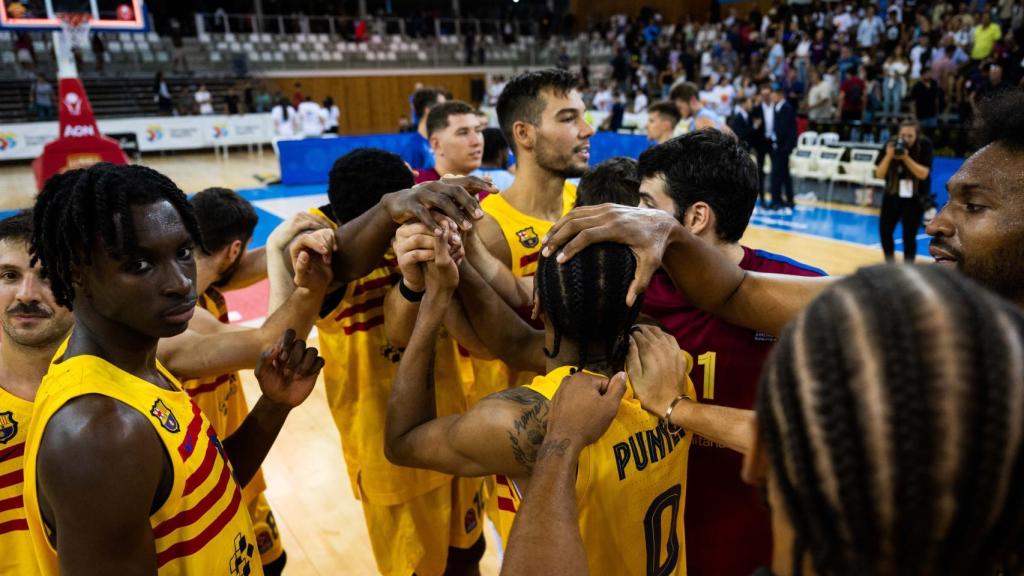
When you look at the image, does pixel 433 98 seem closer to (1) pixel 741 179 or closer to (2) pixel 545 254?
(1) pixel 741 179

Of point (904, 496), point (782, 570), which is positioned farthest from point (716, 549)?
point (904, 496)

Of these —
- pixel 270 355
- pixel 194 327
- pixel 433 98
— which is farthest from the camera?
pixel 433 98

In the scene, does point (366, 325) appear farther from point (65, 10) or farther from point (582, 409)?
point (65, 10)

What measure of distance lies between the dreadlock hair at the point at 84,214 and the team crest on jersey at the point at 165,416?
358 mm

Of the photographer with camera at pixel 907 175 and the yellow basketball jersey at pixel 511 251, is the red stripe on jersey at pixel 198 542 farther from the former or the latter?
the photographer with camera at pixel 907 175

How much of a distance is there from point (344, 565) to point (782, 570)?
3.18m

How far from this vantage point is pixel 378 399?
9.46ft

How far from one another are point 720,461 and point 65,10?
12.8 m

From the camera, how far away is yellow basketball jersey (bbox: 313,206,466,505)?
9.32 ft

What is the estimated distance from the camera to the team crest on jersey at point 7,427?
1935 mm

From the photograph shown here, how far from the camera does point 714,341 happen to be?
218 centimetres

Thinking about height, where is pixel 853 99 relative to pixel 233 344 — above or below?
above

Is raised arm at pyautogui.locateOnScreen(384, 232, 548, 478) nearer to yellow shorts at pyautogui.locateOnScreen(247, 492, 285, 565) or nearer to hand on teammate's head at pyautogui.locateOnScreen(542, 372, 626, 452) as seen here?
hand on teammate's head at pyautogui.locateOnScreen(542, 372, 626, 452)

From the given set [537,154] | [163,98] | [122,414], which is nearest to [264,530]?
[122,414]
